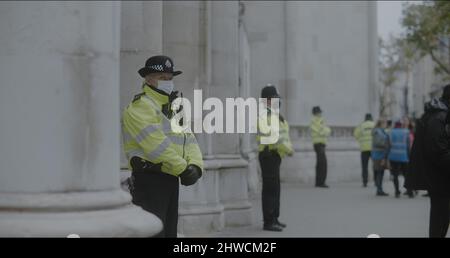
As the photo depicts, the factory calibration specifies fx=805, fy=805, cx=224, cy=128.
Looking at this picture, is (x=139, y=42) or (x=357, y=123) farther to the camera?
(x=357, y=123)

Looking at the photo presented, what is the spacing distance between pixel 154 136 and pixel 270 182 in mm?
5911

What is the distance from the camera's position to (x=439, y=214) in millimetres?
8047

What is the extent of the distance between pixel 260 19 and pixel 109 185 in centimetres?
1752

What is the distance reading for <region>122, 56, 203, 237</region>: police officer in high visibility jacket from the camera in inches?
215

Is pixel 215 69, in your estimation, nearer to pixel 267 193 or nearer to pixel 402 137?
pixel 267 193

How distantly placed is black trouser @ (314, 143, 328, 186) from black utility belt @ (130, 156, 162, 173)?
13.9 m

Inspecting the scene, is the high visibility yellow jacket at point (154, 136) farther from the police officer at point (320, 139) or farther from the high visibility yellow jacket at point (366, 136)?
the high visibility yellow jacket at point (366, 136)

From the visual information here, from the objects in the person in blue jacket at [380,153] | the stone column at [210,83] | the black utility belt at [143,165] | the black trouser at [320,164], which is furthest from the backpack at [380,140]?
the black utility belt at [143,165]

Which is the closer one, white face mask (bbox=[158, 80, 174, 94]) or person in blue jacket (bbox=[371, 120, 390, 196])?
white face mask (bbox=[158, 80, 174, 94])

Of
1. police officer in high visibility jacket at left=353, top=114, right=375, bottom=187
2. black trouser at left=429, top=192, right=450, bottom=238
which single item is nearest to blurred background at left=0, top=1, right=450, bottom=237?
police officer in high visibility jacket at left=353, top=114, right=375, bottom=187

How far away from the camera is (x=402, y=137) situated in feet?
56.1

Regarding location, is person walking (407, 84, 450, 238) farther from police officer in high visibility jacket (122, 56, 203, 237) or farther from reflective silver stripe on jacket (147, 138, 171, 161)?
reflective silver stripe on jacket (147, 138, 171, 161)

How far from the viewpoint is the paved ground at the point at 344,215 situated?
10.9 metres

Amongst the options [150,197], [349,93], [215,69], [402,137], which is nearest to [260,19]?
[349,93]
